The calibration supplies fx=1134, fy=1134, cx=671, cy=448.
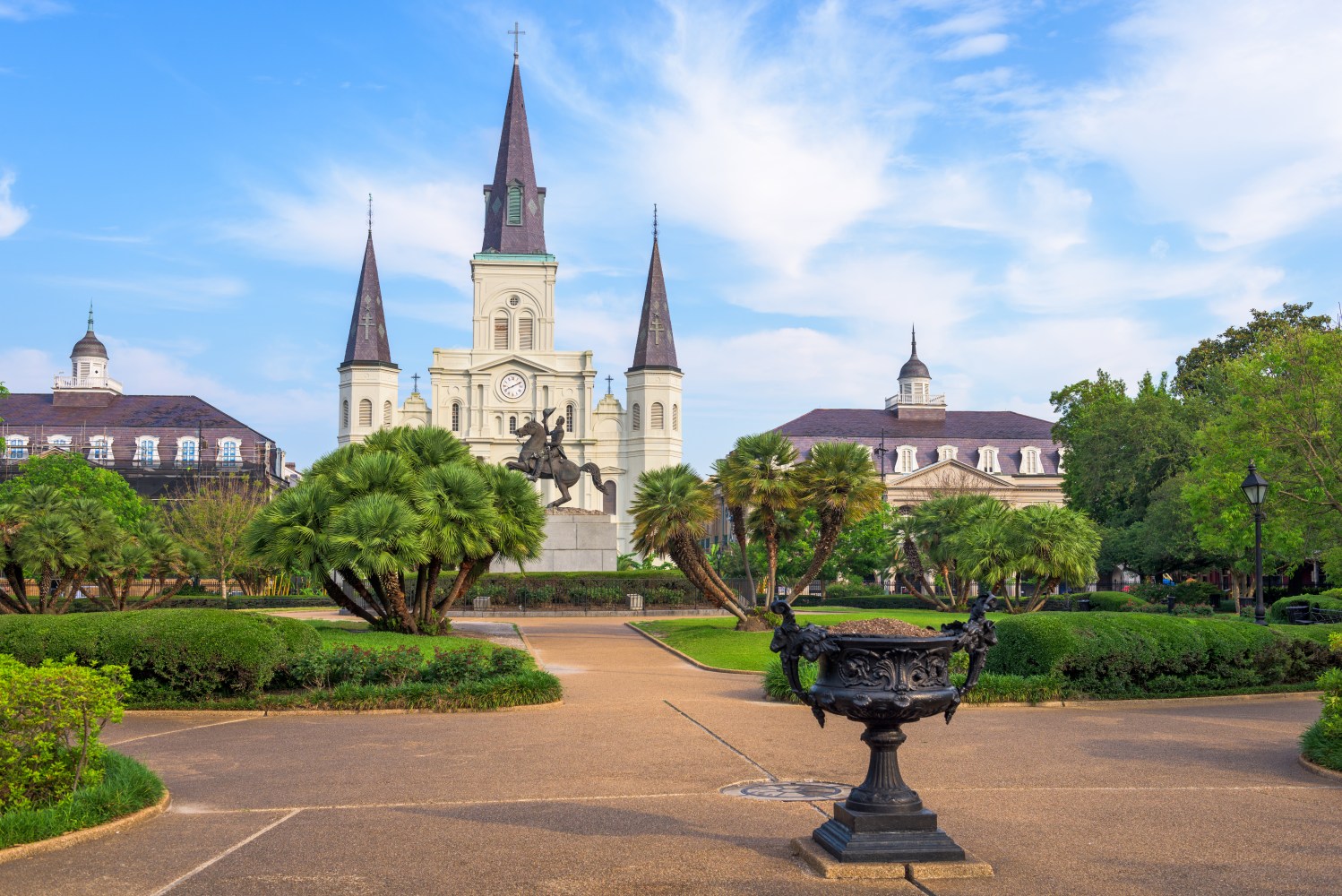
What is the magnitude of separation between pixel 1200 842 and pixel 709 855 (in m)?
3.50

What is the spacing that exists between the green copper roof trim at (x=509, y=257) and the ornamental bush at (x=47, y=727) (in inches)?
3360

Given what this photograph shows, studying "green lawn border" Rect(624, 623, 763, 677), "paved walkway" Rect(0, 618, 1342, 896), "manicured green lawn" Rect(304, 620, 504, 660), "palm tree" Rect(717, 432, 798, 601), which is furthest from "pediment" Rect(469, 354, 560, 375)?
"paved walkway" Rect(0, 618, 1342, 896)

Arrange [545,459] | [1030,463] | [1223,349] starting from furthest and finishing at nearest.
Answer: [1030,463], [1223,349], [545,459]

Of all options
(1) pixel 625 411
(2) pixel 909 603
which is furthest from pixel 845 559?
(1) pixel 625 411

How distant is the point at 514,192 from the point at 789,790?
88682mm

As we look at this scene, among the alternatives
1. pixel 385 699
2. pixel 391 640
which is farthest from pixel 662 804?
pixel 391 640

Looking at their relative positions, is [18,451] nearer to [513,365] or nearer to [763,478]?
[513,365]

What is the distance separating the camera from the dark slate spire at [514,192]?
3679 inches

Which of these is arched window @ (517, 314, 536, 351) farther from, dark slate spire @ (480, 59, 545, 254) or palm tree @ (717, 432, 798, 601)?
palm tree @ (717, 432, 798, 601)

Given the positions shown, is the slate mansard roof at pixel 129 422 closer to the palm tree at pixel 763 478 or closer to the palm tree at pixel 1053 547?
the palm tree at pixel 763 478

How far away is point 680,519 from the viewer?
2947cm

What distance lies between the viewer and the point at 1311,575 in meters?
62.0

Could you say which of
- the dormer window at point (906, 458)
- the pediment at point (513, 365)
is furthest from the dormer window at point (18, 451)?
the dormer window at point (906, 458)

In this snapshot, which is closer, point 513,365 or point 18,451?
point 18,451
